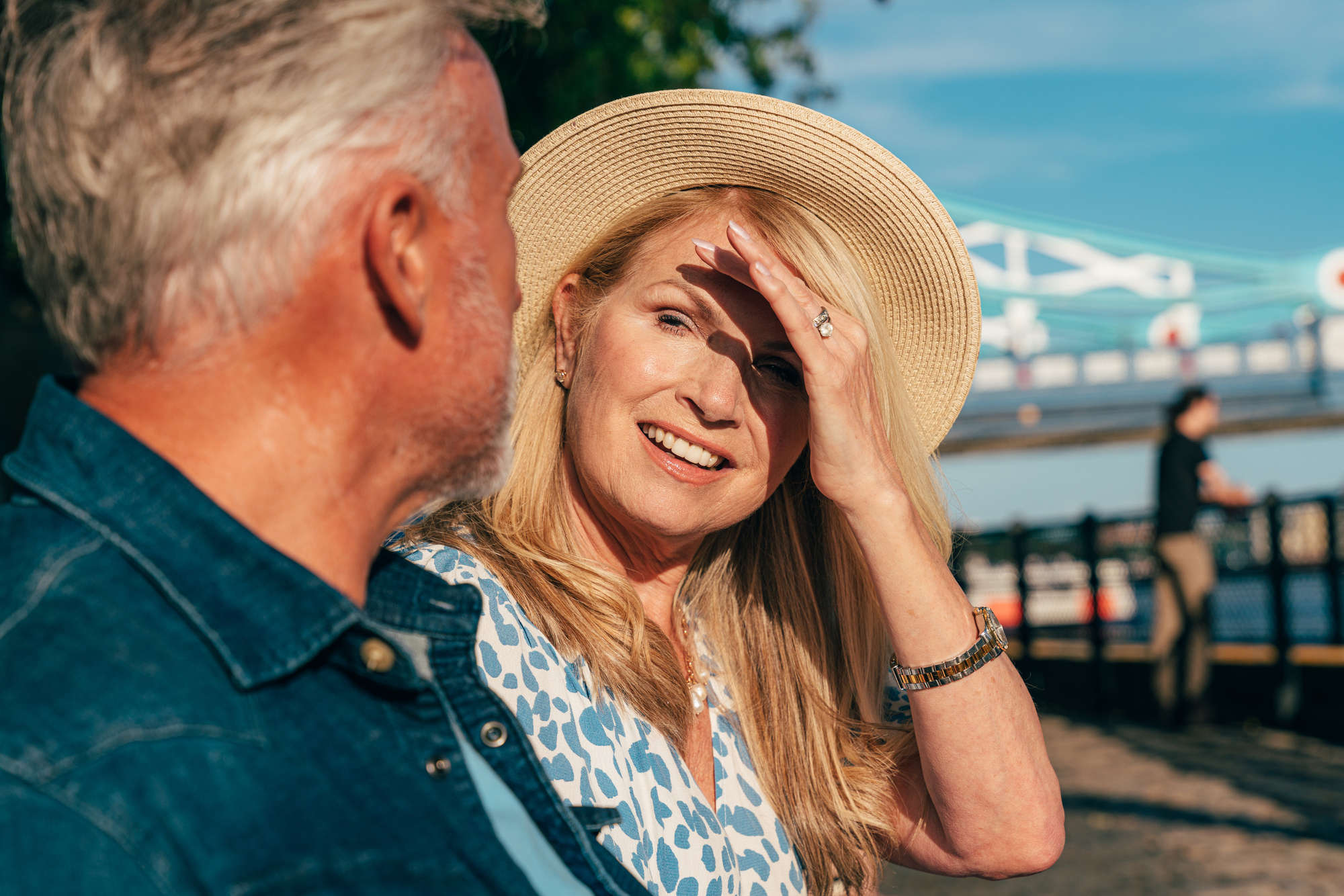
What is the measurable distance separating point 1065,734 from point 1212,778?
2078 mm

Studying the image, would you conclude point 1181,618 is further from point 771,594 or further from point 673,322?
point 673,322

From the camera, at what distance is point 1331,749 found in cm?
732

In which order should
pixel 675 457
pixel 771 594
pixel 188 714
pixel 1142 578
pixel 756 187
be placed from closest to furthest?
pixel 188 714
pixel 675 457
pixel 756 187
pixel 771 594
pixel 1142 578

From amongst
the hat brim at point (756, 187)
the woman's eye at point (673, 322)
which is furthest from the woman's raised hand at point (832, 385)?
the hat brim at point (756, 187)

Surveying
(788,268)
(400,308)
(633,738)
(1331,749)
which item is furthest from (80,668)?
(1331,749)

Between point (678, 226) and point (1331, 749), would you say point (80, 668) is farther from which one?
point (1331, 749)

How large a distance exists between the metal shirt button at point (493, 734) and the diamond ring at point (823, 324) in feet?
3.02

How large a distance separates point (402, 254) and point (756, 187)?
4.02ft

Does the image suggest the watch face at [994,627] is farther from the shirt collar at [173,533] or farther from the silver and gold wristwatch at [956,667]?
the shirt collar at [173,533]

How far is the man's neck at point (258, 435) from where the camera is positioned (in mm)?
921

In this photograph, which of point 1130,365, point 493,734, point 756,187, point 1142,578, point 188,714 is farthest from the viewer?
point 1130,365

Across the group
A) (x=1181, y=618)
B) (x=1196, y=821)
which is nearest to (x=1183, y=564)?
(x=1181, y=618)

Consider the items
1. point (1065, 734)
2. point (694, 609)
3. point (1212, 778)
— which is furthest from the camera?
point (1065, 734)

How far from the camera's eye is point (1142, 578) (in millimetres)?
10469
